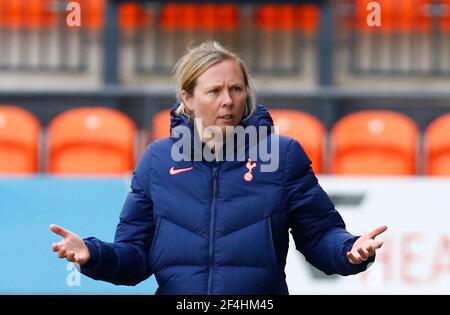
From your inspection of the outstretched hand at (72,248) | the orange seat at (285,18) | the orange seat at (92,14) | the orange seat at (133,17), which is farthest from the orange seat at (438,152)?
the outstretched hand at (72,248)

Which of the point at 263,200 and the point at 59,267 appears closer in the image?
the point at 263,200

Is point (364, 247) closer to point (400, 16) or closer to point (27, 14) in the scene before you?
point (400, 16)

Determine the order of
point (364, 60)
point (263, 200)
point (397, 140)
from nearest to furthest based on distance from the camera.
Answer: point (263, 200)
point (397, 140)
point (364, 60)

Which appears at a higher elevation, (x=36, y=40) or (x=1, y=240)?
(x=36, y=40)

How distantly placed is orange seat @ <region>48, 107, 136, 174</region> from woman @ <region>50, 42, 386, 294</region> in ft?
13.8

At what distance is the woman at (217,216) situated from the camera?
3.92 m

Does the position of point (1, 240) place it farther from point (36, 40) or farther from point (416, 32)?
point (416, 32)

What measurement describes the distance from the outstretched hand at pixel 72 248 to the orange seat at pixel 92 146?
4.35m

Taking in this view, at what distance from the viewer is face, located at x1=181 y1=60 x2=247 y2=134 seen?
4.04 metres

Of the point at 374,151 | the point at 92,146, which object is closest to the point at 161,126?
the point at 92,146

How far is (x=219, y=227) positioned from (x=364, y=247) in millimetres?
448

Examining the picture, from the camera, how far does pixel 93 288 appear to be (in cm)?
691

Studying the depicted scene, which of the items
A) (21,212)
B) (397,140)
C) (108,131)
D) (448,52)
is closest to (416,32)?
(448,52)
